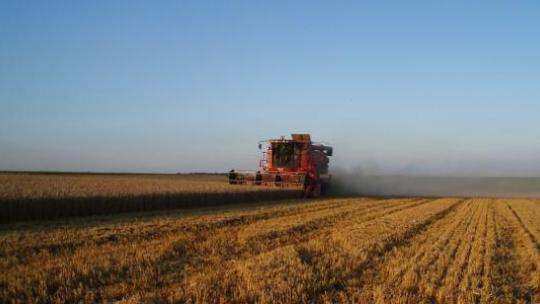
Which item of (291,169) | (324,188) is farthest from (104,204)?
(324,188)

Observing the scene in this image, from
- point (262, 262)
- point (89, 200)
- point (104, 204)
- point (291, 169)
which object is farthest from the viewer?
point (291, 169)

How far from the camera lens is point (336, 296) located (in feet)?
21.4

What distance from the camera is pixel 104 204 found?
51.5ft

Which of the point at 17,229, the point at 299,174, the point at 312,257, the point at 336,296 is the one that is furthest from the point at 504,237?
the point at 299,174

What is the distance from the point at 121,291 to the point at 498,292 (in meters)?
4.77

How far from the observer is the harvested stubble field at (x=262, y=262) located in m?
6.42

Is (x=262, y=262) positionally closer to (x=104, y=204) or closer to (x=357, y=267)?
(x=357, y=267)

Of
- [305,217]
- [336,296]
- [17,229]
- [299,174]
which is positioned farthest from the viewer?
[299,174]

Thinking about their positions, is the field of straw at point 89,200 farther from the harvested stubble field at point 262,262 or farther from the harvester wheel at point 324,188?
the harvester wheel at point 324,188

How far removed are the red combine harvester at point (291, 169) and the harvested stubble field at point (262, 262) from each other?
45.1ft

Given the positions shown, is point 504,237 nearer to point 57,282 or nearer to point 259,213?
point 259,213

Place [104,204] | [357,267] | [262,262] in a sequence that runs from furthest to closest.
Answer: [104,204]
[357,267]
[262,262]

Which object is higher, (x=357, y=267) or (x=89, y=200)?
(x=89, y=200)

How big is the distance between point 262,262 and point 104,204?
29.6 feet
